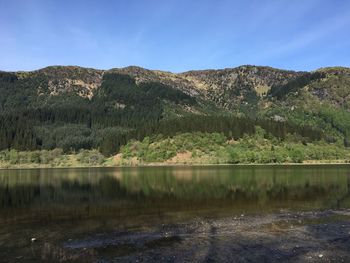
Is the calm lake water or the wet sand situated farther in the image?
the calm lake water

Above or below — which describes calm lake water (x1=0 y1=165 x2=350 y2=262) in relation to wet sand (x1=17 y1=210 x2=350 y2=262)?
above

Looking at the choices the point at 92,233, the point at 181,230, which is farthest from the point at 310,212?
the point at 92,233

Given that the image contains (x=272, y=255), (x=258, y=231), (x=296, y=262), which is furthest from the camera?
(x=258, y=231)

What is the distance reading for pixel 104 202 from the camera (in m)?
64.9

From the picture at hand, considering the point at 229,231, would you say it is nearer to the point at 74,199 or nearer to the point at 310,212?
the point at 310,212

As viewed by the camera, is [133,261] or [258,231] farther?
[258,231]

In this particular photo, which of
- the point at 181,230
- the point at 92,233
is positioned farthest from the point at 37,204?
the point at 181,230

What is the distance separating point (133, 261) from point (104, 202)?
37979mm

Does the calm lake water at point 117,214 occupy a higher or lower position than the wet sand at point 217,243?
higher

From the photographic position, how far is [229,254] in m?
29.8

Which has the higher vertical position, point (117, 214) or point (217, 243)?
point (117, 214)

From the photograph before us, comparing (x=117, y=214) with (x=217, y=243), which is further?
(x=117, y=214)

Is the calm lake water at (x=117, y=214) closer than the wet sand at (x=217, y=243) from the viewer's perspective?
No

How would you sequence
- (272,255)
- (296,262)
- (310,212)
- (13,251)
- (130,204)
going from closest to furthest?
(296,262), (272,255), (13,251), (310,212), (130,204)
